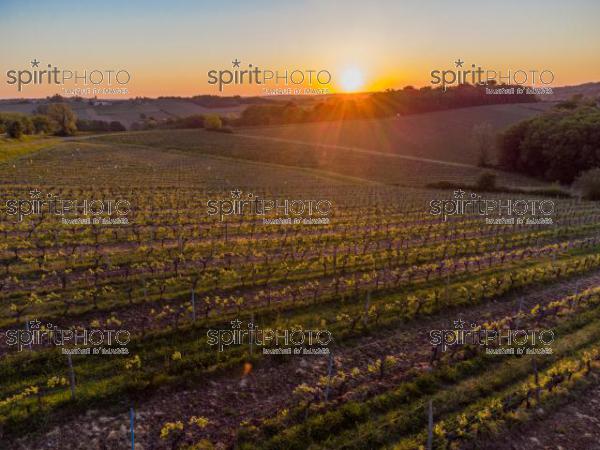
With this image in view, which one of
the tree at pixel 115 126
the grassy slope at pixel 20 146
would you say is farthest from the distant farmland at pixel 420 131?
the grassy slope at pixel 20 146

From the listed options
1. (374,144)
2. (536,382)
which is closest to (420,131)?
(374,144)

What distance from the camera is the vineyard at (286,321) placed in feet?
33.4

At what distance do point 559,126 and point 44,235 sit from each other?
65.2 meters

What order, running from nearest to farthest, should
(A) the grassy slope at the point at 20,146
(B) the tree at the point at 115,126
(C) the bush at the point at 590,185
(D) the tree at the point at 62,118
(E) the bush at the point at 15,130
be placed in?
(C) the bush at the point at 590,185 → (A) the grassy slope at the point at 20,146 → (E) the bush at the point at 15,130 → (D) the tree at the point at 62,118 → (B) the tree at the point at 115,126

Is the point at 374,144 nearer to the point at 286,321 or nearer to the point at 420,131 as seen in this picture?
the point at 420,131

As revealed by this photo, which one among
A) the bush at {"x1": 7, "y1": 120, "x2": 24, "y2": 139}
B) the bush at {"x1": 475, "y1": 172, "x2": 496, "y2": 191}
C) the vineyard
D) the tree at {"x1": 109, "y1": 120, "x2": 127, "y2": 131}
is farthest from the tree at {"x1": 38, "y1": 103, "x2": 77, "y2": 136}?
the bush at {"x1": 475, "y1": 172, "x2": 496, "y2": 191}

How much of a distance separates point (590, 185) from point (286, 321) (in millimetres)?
48006

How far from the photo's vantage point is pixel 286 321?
15.0m

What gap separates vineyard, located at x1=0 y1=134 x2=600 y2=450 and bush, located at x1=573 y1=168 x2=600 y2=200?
20556mm

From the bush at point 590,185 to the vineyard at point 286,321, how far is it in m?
20.6

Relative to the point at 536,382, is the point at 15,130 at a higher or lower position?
higher

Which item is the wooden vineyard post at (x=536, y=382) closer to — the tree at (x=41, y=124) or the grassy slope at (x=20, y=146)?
the grassy slope at (x=20, y=146)

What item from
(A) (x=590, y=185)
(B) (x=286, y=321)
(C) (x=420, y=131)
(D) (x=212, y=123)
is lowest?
(B) (x=286, y=321)

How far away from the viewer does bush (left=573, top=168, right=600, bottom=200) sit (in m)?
49.3
